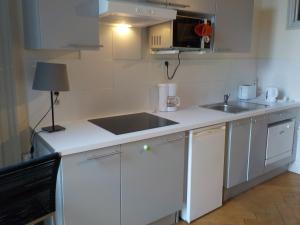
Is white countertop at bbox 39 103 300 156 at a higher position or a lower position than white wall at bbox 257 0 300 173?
lower

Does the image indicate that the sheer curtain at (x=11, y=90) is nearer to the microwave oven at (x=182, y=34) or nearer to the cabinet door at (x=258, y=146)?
the microwave oven at (x=182, y=34)

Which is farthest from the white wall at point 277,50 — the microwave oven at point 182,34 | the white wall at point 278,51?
the microwave oven at point 182,34

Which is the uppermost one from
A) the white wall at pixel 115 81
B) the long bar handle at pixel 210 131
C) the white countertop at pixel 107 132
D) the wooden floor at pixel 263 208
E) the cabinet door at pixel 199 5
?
the cabinet door at pixel 199 5

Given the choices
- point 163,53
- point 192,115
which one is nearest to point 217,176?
point 192,115

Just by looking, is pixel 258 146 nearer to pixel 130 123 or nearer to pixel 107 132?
pixel 130 123

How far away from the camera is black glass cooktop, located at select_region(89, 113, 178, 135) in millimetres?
1992

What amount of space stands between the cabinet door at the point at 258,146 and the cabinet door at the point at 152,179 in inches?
37.6

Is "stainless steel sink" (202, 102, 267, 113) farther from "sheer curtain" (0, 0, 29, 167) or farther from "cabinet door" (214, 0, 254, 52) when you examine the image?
"sheer curtain" (0, 0, 29, 167)

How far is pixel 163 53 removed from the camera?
8.29ft

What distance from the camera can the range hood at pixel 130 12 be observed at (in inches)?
69.0

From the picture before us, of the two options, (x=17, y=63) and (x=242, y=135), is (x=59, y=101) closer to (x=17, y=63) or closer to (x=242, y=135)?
(x=17, y=63)

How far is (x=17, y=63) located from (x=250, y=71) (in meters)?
2.81

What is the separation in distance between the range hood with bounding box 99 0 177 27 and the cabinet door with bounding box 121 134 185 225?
0.89 meters

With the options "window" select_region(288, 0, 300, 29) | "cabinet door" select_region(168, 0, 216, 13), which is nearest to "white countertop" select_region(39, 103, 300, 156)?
"cabinet door" select_region(168, 0, 216, 13)
